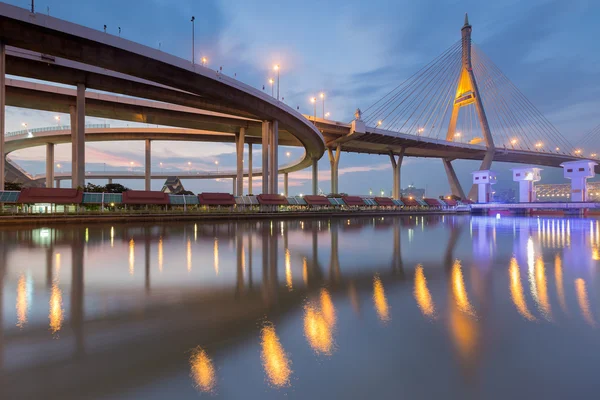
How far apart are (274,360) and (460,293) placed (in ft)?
9.66

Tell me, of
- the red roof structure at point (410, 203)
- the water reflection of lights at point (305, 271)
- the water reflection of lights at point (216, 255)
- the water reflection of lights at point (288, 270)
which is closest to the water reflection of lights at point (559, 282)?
the water reflection of lights at point (305, 271)

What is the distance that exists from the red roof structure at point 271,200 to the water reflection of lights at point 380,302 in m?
21.0

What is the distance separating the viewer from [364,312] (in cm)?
342

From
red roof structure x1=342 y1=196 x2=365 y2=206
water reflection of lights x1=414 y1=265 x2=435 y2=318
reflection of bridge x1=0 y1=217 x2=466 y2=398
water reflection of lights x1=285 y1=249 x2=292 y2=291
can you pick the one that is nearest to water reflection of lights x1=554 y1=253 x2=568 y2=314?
water reflection of lights x1=414 y1=265 x2=435 y2=318

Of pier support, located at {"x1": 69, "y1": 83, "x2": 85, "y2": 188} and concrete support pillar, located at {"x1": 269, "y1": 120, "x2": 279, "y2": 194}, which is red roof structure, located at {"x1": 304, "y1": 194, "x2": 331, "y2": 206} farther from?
pier support, located at {"x1": 69, "y1": 83, "x2": 85, "y2": 188}

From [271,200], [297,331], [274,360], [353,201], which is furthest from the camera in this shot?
[353,201]

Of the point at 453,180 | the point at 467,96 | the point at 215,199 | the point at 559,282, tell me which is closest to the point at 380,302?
the point at 559,282

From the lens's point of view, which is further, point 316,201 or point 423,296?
point 316,201

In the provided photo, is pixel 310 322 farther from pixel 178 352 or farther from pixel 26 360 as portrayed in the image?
pixel 26 360

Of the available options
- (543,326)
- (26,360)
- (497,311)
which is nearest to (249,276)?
(26,360)

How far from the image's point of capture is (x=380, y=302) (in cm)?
378

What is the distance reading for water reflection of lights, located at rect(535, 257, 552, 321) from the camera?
11.2 ft

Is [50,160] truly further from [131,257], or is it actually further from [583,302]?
[583,302]

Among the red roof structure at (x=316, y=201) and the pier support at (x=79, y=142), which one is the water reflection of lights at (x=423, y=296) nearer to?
the red roof structure at (x=316, y=201)
